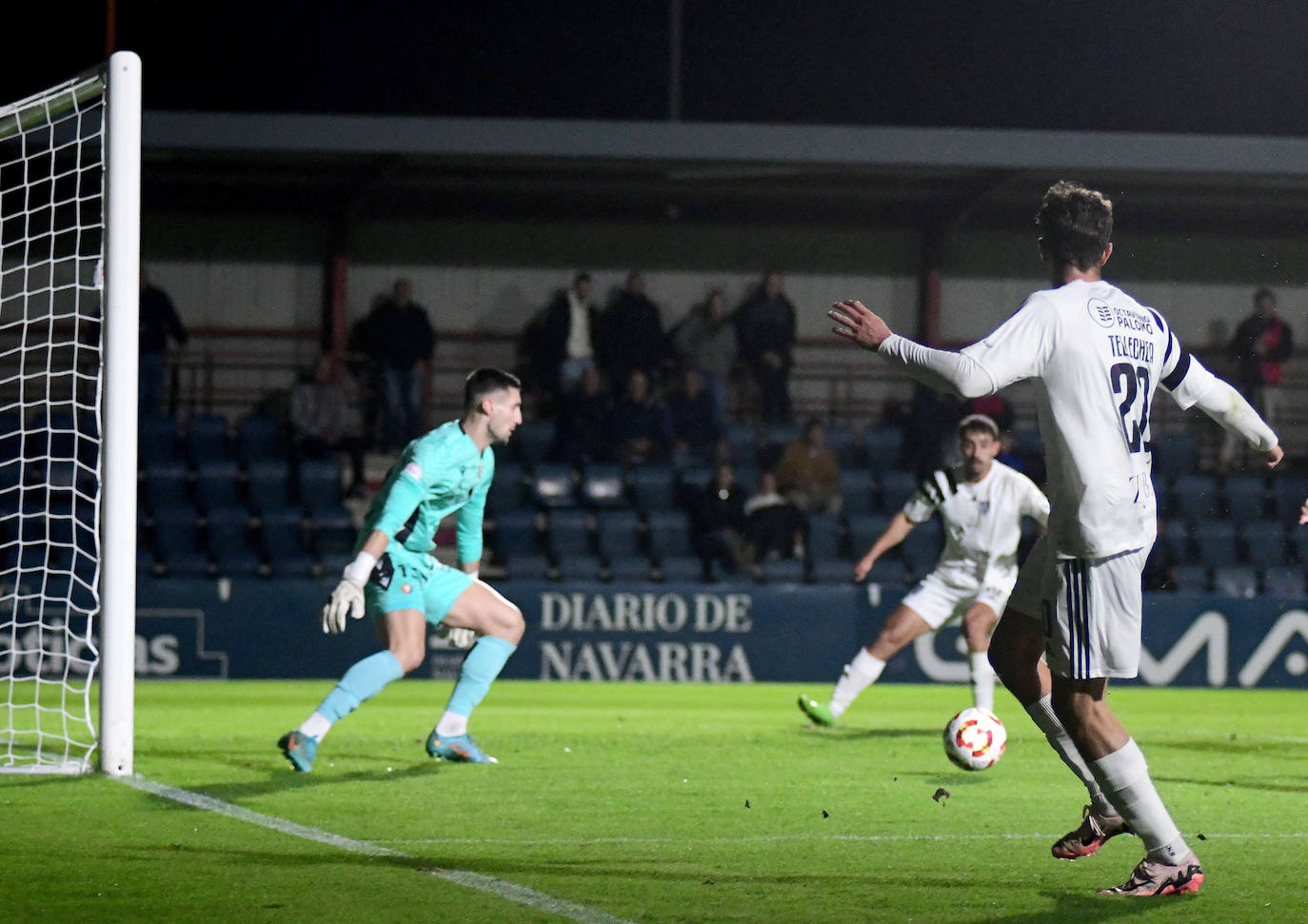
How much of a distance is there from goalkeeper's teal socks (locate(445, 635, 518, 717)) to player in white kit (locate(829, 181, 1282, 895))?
3.61 meters

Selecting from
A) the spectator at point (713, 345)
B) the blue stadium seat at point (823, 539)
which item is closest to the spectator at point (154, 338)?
the spectator at point (713, 345)

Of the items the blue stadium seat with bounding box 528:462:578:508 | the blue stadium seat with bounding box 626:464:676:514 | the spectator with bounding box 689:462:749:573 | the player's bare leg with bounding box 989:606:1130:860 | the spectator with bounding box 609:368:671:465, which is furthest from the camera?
the spectator with bounding box 609:368:671:465

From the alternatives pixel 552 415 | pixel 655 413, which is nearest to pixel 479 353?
pixel 552 415

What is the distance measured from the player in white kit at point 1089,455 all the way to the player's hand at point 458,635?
12.1 feet

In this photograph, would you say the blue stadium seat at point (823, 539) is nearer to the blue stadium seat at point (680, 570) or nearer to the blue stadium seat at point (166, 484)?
the blue stadium seat at point (680, 570)

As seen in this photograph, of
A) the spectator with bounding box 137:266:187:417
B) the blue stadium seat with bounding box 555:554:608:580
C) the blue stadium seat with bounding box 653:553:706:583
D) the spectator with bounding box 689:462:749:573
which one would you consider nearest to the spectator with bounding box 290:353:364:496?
the spectator with bounding box 137:266:187:417

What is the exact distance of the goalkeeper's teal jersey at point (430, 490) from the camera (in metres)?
7.62

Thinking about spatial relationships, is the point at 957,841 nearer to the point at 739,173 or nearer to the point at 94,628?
the point at 94,628

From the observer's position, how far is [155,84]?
707 inches

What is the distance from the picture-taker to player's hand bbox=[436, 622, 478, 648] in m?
8.28

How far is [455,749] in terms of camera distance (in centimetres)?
848

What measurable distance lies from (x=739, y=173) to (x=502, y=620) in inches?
479

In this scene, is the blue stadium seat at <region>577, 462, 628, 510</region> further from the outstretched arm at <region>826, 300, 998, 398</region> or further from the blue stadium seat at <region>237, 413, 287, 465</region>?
the outstretched arm at <region>826, 300, 998, 398</region>

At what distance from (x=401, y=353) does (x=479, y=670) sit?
1071 cm
